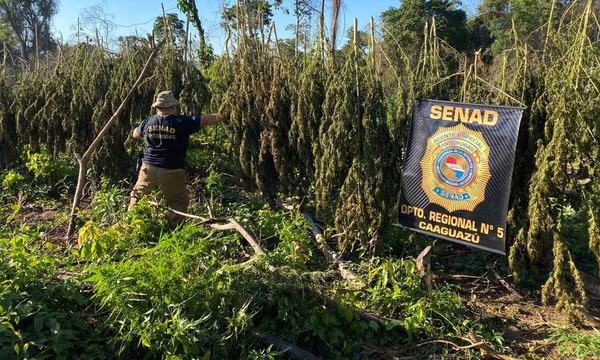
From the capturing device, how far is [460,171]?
3691mm

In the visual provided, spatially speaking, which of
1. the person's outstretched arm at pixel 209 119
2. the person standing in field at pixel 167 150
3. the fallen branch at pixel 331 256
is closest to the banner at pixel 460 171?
the fallen branch at pixel 331 256

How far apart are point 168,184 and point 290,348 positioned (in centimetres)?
286

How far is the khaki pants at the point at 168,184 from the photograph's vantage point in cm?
507

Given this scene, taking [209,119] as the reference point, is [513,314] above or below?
below

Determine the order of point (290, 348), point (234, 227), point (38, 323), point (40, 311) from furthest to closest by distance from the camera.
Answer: point (234, 227)
point (290, 348)
point (40, 311)
point (38, 323)

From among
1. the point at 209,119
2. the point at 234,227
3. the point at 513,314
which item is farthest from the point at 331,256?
the point at 209,119

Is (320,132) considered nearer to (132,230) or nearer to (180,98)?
(132,230)

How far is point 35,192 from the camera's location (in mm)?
6383

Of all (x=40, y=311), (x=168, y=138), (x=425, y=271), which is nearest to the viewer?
(x=40, y=311)

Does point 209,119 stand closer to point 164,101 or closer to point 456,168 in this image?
point 164,101

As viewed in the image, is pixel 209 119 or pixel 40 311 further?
pixel 209 119

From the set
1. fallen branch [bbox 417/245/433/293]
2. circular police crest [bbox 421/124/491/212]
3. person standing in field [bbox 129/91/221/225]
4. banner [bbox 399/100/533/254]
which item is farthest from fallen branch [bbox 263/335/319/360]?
person standing in field [bbox 129/91/221/225]

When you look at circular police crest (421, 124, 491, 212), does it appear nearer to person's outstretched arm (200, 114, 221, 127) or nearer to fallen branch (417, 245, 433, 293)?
fallen branch (417, 245, 433, 293)

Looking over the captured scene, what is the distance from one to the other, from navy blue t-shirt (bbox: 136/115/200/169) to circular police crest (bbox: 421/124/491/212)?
2609 millimetres
